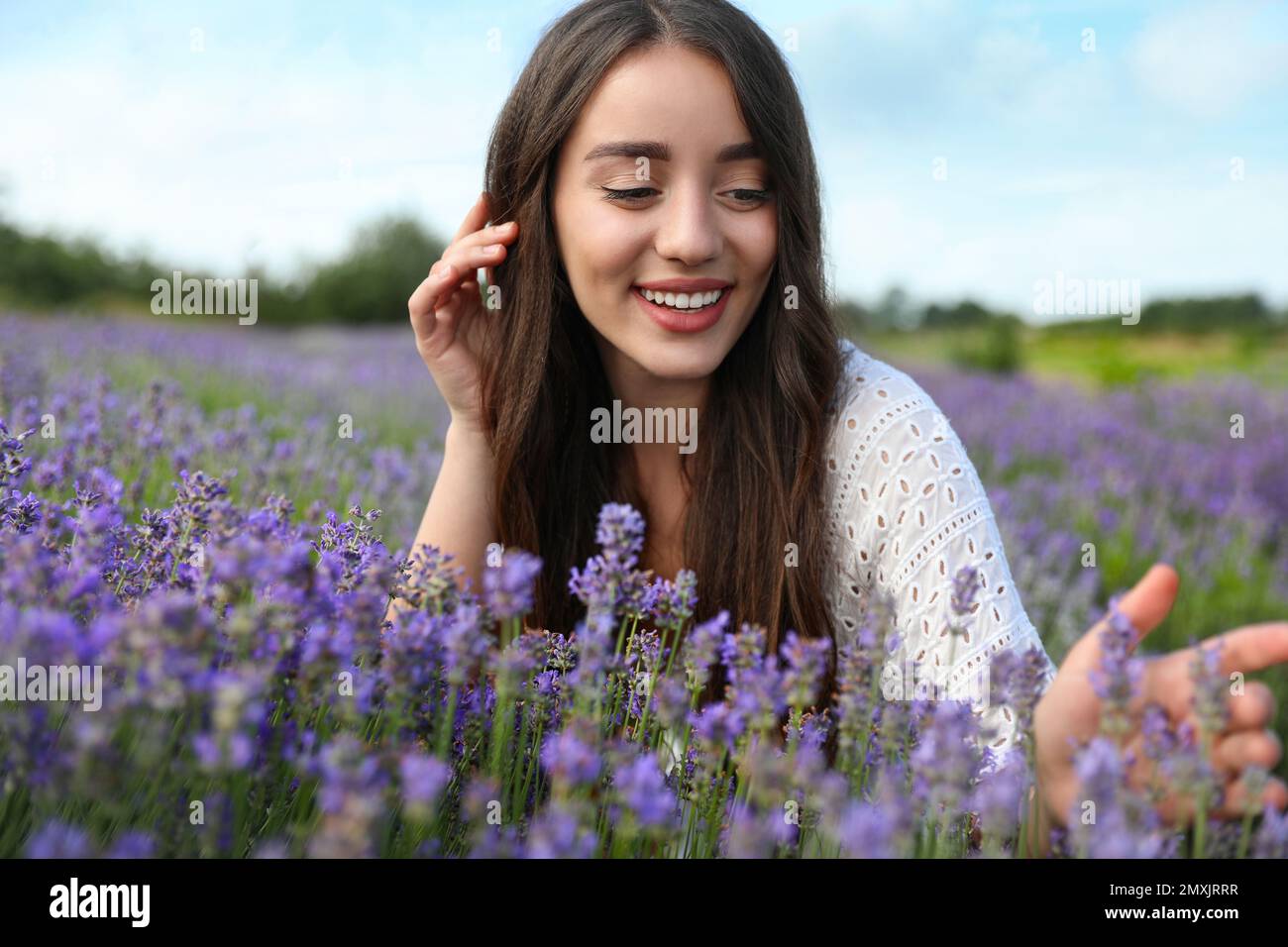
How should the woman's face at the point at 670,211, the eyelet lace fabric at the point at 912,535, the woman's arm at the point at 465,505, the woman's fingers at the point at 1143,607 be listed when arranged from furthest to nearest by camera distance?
the woman's arm at the point at 465,505 < the woman's face at the point at 670,211 < the eyelet lace fabric at the point at 912,535 < the woman's fingers at the point at 1143,607

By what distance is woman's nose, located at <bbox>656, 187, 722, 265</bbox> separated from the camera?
7.02ft

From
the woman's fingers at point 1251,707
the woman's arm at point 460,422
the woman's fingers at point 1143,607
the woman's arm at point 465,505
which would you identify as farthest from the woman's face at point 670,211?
the woman's fingers at point 1251,707

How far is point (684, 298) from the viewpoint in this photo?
230 cm

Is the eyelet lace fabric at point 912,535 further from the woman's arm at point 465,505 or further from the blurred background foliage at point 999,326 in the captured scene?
the blurred background foliage at point 999,326

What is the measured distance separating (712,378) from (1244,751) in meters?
1.75

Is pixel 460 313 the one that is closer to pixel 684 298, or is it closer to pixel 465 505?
pixel 465 505

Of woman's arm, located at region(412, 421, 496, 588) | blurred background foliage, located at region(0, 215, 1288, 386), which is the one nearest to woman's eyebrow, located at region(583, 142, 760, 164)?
woman's arm, located at region(412, 421, 496, 588)

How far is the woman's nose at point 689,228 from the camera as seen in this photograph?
2139 mm

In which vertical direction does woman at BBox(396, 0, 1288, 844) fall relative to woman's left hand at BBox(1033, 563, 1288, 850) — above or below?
above

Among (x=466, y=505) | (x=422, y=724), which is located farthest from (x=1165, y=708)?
(x=466, y=505)

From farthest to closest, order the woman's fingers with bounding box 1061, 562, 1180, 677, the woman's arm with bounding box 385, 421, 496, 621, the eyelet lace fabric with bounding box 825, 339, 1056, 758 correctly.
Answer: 1. the woman's arm with bounding box 385, 421, 496, 621
2. the eyelet lace fabric with bounding box 825, 339, 1056, 758
3. the woman's fingers with bounding box 1061, 562, 1180, 677

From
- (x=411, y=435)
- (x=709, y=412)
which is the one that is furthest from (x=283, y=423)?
(x=709, y=412)

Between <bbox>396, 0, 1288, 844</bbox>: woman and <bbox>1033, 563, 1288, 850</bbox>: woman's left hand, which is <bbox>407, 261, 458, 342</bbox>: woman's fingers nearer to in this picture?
<bbox>396, 0, 1288, 844</bbox>: woman

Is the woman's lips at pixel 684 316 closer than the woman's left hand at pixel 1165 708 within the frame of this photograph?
No
